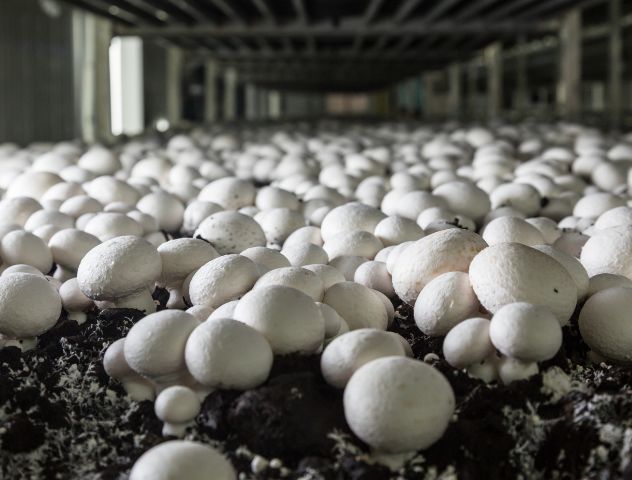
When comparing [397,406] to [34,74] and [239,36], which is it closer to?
[239,36]

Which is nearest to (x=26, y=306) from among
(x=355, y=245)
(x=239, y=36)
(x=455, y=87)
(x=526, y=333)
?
(x=355, y=245)

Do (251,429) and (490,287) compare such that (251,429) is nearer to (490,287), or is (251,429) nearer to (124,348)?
(124,348)

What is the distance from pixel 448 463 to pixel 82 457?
1.35 feet

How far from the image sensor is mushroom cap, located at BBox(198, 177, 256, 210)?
1.96m

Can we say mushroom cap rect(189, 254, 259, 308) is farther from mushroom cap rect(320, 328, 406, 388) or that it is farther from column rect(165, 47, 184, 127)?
column rect(165, 47, 184, 127)

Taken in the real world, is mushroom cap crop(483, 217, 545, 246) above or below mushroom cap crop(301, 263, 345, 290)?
above

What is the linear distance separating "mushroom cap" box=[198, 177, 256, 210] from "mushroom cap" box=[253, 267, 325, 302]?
0.87 m

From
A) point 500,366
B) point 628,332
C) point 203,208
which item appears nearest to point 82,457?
point 500,366

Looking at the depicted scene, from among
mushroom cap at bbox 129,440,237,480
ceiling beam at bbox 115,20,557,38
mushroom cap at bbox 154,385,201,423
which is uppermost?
ceiling beam at bbox 115,20,557,38

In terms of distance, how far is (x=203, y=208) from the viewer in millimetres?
1791

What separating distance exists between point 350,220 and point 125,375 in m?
0.69

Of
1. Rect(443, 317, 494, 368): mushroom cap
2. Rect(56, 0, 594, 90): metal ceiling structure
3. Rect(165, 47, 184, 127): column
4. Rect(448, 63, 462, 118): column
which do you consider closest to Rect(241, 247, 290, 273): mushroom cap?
Rect(443, 317, 494, 368): mushroom cap

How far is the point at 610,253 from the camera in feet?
4.15

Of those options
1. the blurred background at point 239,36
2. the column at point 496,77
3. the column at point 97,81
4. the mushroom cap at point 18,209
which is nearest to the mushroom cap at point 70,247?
the mushroom cap at point 18,209
